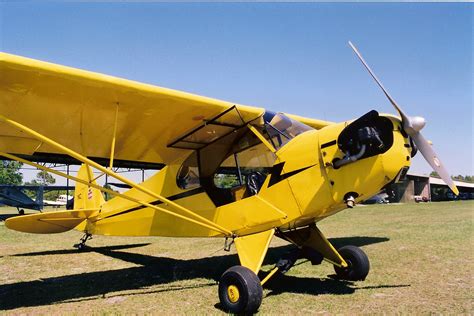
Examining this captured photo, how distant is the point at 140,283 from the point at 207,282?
42.3 inches

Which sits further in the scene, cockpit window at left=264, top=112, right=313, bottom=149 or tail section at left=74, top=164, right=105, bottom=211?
tail section at left=74, top=164, right=105, bottom=211

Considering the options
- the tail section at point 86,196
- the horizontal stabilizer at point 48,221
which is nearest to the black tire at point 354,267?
the horizontal stabilizer at point 48,221

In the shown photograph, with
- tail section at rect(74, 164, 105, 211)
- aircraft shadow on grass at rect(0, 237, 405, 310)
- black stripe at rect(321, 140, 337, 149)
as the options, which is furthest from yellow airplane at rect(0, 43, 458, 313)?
tail section at rect(74, 164, 105, 211)

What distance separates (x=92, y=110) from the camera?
17.2 feet

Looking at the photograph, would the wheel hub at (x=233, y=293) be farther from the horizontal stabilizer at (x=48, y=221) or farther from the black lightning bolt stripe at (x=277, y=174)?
the horizontal stabilizer at (x=48, y=221)

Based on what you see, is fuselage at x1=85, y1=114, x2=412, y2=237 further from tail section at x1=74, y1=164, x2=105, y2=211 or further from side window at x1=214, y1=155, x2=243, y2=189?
tail section at x1=74, y1=164, x2=105, y2=211

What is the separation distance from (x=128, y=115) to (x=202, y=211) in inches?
72.2

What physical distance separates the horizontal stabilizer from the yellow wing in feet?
3.84

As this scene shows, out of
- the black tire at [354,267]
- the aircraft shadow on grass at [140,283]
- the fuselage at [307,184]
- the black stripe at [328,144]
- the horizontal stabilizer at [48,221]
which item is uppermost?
the black stripe at [328,144]

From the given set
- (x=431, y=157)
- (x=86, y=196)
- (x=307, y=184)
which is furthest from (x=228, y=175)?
(x=86, y=196)

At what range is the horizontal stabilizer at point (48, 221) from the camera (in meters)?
6.36

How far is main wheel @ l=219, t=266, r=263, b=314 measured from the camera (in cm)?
408

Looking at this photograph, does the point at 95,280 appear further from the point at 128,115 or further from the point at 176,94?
the point at 176,94

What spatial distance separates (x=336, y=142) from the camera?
4.36m
